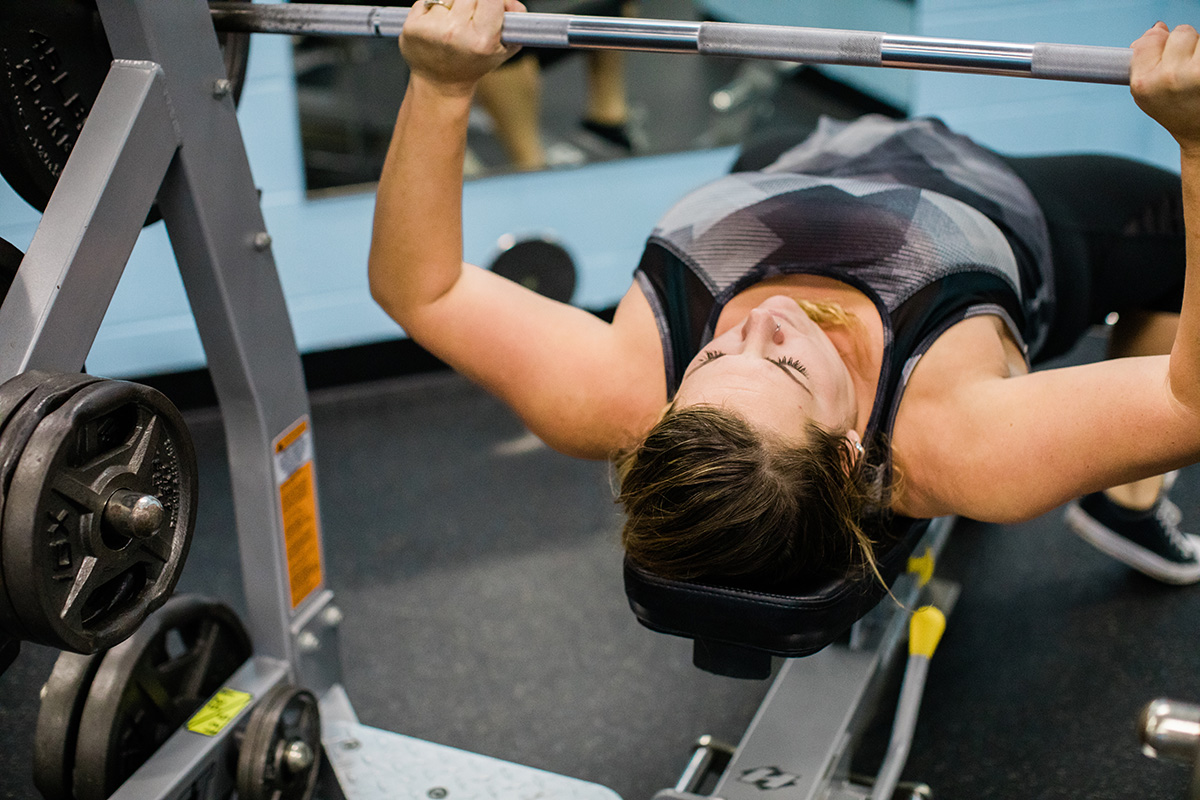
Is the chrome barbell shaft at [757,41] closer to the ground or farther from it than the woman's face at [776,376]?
farther from it

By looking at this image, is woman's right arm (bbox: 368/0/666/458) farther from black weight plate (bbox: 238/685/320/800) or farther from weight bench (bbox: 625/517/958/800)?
black weight plate (bbox: 238/685/320/800)

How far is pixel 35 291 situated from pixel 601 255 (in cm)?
207

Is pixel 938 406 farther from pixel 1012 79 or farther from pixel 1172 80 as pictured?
pixel 1012 79

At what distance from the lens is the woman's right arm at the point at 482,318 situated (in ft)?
4.24

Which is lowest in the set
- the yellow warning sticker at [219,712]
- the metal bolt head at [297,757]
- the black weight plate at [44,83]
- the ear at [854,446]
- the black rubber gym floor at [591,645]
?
the black rubber gym floor at [591,645]

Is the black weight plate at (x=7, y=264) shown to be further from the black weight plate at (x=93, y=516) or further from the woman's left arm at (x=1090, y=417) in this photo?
the woman's left arm at (x=1090, y=417)

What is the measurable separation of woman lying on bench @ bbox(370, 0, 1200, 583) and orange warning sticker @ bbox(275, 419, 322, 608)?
220 mm

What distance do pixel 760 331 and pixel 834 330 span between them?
6.4 inches

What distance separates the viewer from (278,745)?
1.38m

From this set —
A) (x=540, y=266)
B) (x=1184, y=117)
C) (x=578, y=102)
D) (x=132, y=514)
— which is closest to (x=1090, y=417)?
(x=1184, y=117)

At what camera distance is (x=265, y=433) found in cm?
138

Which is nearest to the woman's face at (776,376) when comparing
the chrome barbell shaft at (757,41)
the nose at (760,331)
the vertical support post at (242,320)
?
the nose at (760,331)

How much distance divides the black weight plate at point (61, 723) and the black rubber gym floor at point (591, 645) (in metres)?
0.44

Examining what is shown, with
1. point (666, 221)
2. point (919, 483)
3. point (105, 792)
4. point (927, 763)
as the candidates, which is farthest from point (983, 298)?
point (105, 792)
